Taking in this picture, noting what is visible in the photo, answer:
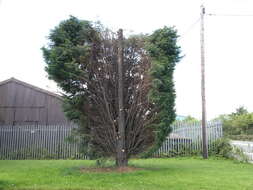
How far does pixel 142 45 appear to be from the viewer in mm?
10203

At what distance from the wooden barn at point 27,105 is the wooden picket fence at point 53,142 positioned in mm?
3192

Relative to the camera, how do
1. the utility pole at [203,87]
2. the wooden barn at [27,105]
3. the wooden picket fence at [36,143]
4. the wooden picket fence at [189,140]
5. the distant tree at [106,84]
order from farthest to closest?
the wooden barn at [27,105]
the wooden picket fence at [189,140]
the wooden picket fence at [36,143]
the utility pole at [203,87]
the distant tree at [106,84]

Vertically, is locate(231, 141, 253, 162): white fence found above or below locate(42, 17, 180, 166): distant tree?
below

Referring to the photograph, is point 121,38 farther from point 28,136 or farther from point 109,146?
point 28,136

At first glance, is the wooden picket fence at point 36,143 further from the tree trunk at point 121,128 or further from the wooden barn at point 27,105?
the tree trunk at point 121,128

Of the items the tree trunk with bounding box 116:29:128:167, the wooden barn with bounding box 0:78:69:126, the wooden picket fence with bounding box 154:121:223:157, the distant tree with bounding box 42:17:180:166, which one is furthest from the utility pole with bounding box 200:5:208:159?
the wooden barn with bounding box 0:78:69:126

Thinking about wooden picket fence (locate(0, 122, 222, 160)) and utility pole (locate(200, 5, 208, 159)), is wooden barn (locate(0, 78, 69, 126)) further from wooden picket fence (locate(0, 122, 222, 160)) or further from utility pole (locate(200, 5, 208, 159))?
utility pole (locate(200, 5, 208, 159))

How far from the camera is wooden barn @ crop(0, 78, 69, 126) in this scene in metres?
20.3

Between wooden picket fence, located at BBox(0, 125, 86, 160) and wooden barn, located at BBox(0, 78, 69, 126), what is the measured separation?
3.18 m

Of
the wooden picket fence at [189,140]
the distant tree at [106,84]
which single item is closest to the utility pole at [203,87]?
the wooden picket fence at [189,140]

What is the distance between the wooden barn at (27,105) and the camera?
800 inches

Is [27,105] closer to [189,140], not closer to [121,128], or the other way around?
[189,140]

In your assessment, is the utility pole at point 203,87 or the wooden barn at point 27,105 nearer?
the utility pole at point 203,87

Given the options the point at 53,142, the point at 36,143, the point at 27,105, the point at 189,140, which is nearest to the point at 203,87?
the point at 189,140
